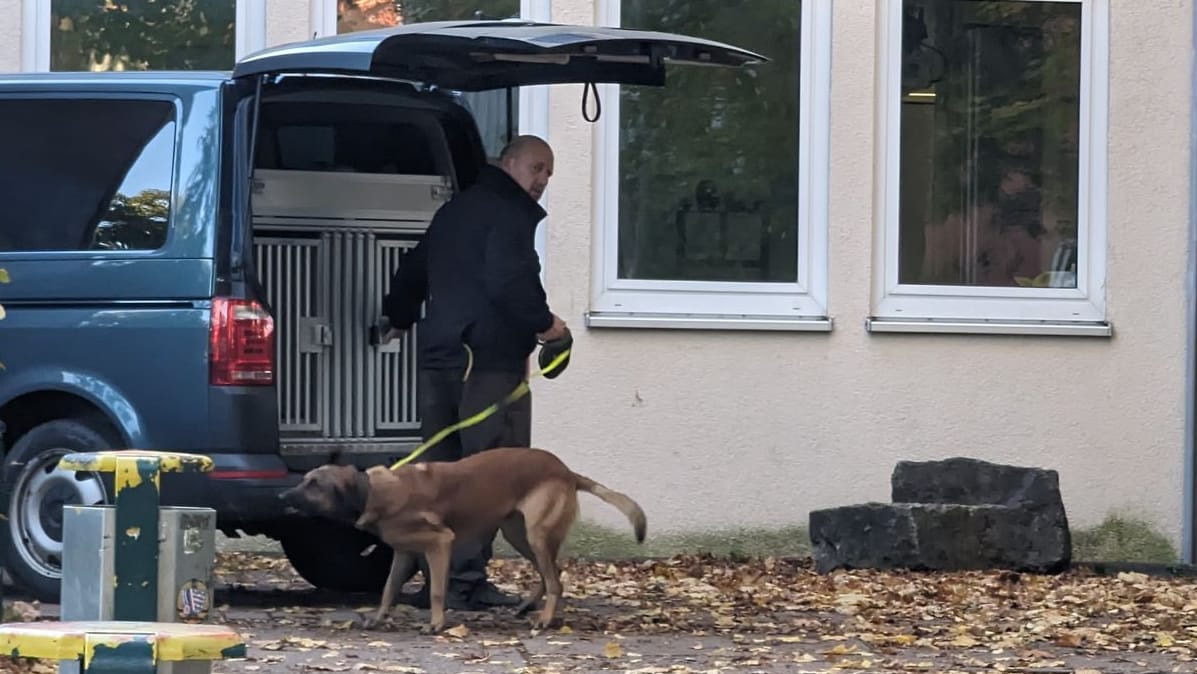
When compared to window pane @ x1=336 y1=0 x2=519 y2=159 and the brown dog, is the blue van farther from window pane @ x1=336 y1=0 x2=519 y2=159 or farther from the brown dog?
window pane @ x1=336 y1=0 x2=519 y2=159

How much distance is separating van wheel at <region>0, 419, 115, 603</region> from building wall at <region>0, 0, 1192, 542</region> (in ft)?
12.2

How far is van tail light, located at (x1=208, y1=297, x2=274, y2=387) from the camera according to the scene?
8.46 meters

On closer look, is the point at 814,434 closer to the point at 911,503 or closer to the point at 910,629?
the point at 911,503

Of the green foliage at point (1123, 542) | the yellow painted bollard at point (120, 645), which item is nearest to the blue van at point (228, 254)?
the yellow painted bollard at point (120, 645)

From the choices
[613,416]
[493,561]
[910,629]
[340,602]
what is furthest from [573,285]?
[910,629]

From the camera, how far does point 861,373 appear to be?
40.3 ft

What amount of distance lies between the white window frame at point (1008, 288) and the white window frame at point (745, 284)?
350 millimetres

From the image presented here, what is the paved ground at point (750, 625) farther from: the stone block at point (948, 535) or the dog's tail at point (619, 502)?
the dog's tail at point (619, 502)

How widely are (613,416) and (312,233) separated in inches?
130

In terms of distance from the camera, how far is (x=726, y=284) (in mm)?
12406

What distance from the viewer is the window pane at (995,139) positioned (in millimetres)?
12656

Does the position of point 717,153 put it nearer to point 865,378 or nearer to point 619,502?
point 865,378

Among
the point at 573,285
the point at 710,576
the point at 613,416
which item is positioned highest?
the point at 573,285

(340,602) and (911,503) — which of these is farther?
(911,503)
